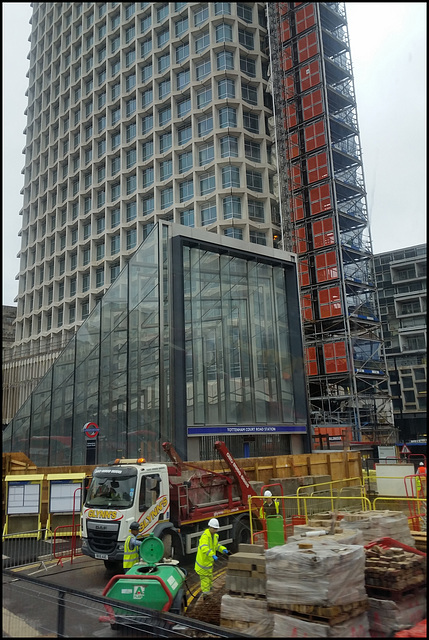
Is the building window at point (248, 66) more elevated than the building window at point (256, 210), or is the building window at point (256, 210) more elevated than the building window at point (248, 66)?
the building window at point (248, 66)

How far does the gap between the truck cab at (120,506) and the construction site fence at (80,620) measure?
3.55 meters

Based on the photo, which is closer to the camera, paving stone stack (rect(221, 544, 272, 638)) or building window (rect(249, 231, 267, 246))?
paving stone stack (rect(221, 544, 272, 638))

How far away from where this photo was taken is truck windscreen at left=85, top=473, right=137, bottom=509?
41.7 ft

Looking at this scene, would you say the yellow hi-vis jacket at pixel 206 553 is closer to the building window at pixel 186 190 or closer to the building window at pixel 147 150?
the building window at pixel 186 190

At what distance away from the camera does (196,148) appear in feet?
174

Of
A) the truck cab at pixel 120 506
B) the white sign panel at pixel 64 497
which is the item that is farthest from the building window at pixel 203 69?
the truck cab at pixel 120 506

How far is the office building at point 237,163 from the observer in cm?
4691

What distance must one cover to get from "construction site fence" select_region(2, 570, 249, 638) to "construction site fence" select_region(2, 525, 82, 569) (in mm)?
5936

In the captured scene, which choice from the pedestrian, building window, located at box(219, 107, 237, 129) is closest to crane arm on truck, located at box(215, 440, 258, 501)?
the pedestrian

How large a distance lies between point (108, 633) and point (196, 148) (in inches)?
1981

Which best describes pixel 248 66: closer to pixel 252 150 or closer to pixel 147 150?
pixel 252 150

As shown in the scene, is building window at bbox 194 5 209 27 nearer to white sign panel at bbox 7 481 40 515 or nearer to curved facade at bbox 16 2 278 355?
curved facade at bbox 16 2 278 355

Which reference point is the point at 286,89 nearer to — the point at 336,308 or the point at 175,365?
the point at 336,308

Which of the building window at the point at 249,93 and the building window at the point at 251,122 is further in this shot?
the building window at the point at 249,93
